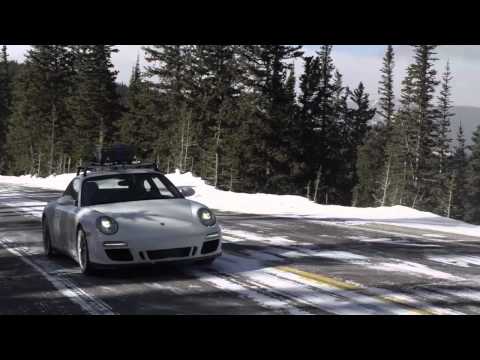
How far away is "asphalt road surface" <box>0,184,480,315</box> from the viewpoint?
6145 mm

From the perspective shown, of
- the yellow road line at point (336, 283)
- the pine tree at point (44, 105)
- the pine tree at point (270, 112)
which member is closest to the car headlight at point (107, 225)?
the yellow road line at point (336, 283)

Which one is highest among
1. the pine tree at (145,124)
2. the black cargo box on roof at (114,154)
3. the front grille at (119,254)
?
the pine tree at (145,124)

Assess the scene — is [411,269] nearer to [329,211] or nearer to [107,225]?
[107,225]

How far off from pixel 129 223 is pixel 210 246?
3.66 ft

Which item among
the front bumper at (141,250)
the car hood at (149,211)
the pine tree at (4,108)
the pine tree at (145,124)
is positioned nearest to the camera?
the front bumper at (141,250)

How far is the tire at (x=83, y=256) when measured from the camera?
26.3 ft

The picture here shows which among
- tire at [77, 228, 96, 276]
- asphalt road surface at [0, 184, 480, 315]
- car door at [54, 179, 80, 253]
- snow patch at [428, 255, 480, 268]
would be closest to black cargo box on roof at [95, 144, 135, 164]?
car door at [54, 179, 80, 253]

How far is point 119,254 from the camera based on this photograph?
7727 mm

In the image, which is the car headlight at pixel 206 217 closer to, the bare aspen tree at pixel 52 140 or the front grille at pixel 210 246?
the front grille at pixel 210 246

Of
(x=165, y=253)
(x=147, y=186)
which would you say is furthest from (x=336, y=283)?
(x=147, y=186)

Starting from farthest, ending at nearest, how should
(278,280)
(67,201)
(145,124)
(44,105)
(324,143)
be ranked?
(44,105) → (145,124) → (324,143) → (67,201) → (278,280)

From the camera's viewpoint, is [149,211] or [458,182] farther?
[458,182]

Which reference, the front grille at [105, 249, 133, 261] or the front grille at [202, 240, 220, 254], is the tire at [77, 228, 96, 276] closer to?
the front grille at [105, 249, 133, 261]
